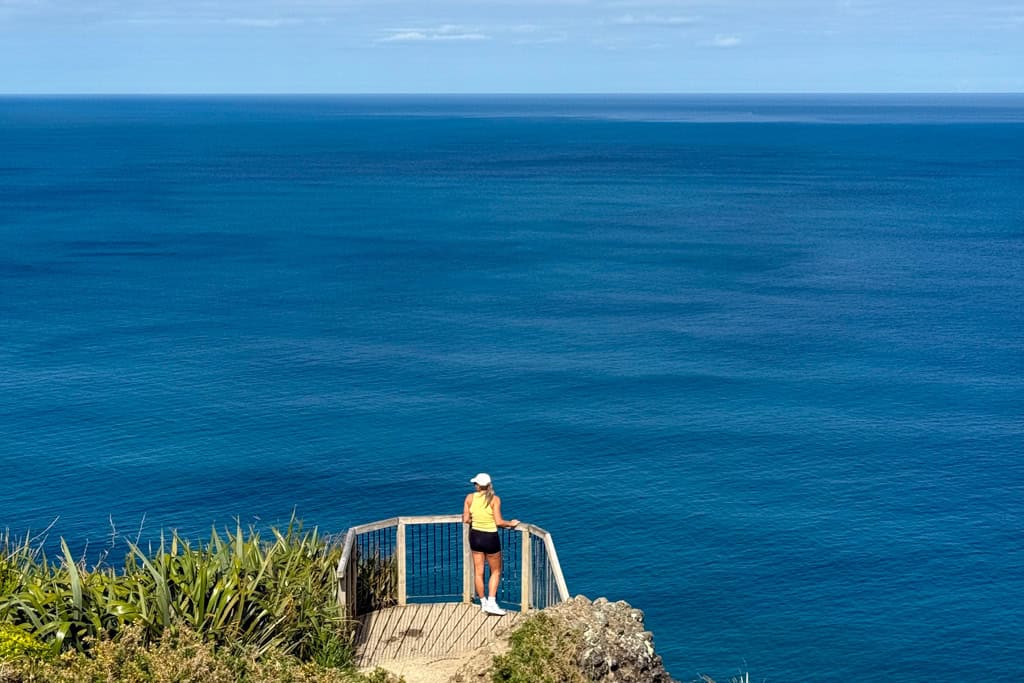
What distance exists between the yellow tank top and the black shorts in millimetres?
57

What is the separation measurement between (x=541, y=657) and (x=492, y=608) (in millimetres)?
Result: 3040

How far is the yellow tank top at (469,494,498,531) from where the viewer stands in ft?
43.8

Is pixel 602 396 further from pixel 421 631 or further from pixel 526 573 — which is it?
pixel 421 631

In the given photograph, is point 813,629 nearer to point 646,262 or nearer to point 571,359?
point 571,359

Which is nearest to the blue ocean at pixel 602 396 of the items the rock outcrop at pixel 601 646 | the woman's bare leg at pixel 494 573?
the woman's bare leg at pixel 494 573

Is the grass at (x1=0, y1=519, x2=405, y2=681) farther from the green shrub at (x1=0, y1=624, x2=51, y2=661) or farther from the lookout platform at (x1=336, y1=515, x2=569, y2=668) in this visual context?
the lookout platform at (x1=336, y1=515, x2=569, y2=668)

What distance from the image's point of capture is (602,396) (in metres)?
41.7

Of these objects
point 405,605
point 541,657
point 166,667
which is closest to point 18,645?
point 166,667

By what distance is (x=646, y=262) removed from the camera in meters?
67.6

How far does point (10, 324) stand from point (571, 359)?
2342cm

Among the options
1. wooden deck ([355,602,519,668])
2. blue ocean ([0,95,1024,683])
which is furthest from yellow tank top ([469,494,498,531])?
blue ocean ([0,95,1024,683])

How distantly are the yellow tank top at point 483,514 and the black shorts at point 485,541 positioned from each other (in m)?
0.06

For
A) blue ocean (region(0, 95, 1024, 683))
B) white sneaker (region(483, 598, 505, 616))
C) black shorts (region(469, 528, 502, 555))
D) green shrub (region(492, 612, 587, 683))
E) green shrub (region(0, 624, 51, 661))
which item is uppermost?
green shrub (region(0, 624, 51, 661))

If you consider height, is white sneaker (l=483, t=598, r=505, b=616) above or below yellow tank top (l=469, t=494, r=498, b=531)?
below
